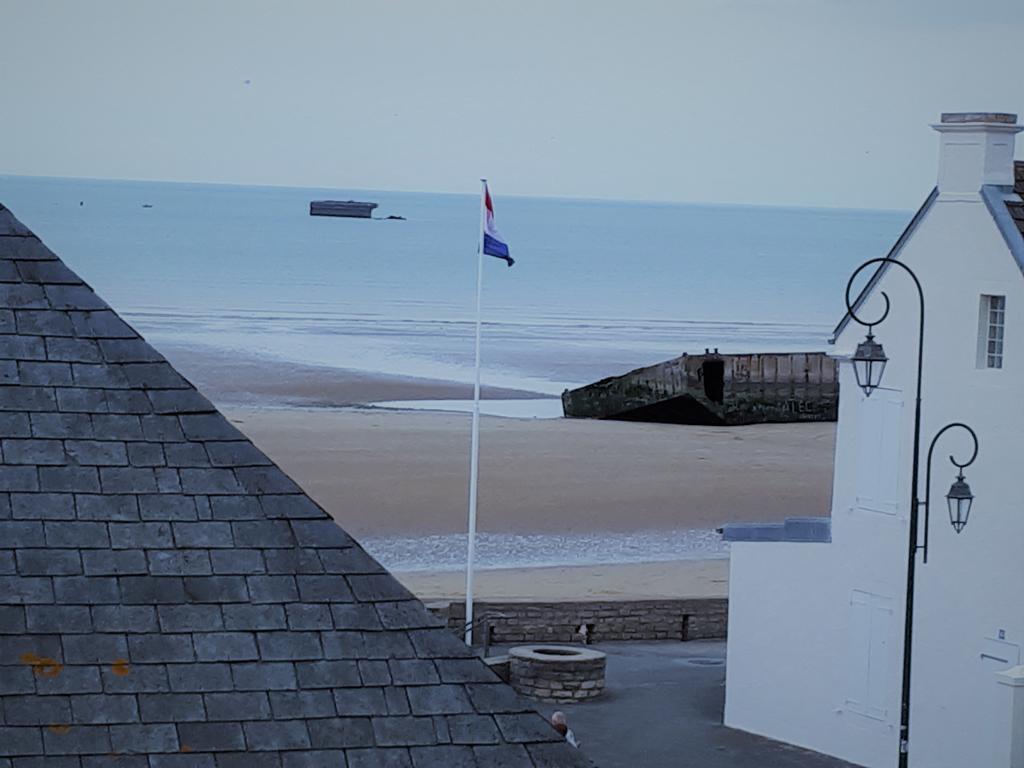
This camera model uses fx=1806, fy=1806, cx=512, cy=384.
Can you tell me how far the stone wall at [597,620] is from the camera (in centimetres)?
2562

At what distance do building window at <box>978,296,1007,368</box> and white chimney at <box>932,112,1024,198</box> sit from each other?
4.08 feet

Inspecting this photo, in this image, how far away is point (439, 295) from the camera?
114562 mm

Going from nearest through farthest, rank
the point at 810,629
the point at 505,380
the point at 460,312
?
the point at 810,629, the point at 505,380, the point at 460,312

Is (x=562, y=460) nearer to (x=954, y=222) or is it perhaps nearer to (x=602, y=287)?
(x=954, y=222)

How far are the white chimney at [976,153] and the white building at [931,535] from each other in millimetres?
19

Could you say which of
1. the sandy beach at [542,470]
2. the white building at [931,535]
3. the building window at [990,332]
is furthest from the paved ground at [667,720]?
the sandy beach at [542,470]

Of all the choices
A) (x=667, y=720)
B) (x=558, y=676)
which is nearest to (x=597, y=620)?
(x=558, y=676)

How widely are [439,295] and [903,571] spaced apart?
3738 inches

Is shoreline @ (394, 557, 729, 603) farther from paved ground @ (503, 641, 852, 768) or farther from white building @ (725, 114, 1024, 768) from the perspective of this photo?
white building @ (725, 114, 1024, 768)

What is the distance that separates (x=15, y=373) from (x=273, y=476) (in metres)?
1.33

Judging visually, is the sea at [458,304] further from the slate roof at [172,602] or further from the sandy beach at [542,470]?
the slate roof at [172,602]

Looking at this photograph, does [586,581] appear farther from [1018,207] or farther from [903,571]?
[1018,207]

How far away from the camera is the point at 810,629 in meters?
21.5

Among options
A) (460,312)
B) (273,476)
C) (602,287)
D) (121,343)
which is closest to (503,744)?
(273,476)
